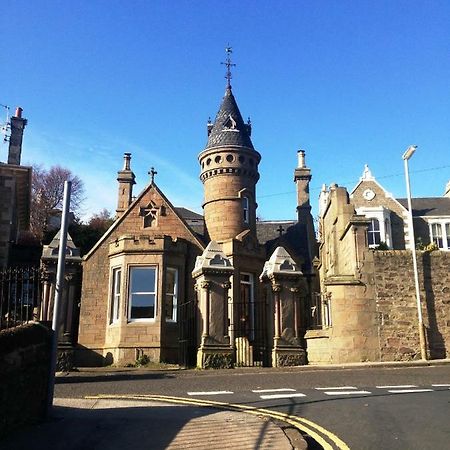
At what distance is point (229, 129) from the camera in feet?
89.2

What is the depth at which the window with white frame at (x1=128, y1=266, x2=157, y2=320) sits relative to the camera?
822 inches

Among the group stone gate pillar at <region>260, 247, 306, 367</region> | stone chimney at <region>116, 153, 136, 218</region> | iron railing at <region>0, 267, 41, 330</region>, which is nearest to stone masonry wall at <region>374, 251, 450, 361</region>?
stone gate pillar at <region>260, 247, 306, 367</region>

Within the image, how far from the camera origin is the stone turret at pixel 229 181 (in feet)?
84.2

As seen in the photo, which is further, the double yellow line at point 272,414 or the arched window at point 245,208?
the arched window at point 245,208

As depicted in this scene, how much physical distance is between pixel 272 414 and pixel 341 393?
2.60 metres

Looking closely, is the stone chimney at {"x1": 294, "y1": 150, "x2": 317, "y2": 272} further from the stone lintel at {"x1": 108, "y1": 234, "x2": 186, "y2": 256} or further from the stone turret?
the stone lintel at {"x1": 108, "y1": 234, "x2": 186, "y2": 256}

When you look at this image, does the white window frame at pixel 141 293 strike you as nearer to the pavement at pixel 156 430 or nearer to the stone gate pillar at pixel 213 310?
the stone gate pillar at pixel 213 310

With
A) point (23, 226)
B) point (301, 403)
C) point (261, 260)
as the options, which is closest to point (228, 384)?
point (301, 403)

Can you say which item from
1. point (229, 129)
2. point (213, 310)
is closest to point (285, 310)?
point (213, 310)

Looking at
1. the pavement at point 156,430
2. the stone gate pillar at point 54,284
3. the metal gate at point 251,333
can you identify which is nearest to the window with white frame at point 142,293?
the stone gate pillar at point 54,284

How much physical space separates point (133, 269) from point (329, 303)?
8.00m

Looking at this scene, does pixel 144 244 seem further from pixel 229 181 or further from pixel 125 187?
pixel 125 187

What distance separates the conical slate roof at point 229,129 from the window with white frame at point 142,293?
27.6 feet

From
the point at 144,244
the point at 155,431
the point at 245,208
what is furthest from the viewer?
the point at 245,208
